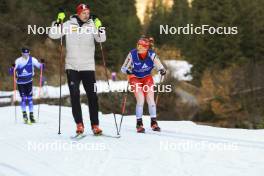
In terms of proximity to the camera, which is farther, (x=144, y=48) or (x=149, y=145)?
(x=144, y=48)

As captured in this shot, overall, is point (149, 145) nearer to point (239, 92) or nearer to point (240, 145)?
point (240, 145)

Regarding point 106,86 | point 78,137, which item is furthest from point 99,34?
point 106,86

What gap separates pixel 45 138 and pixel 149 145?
6.66 feet

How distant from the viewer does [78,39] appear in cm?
799

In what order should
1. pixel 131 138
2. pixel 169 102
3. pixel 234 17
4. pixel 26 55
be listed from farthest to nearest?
pixel 234 17 < pixel 169 102 < pixel 26 55 < pixel 131 138

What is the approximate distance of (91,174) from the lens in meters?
5.42

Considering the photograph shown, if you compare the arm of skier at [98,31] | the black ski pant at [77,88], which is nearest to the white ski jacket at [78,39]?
the arm of skier at [98,31]

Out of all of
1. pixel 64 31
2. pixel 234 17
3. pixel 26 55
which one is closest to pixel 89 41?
pixel 64 31

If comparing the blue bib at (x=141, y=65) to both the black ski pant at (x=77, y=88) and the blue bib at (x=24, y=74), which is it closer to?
the black ski pant at (x=77, y=88)

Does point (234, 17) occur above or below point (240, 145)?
above

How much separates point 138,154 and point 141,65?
9.63ft

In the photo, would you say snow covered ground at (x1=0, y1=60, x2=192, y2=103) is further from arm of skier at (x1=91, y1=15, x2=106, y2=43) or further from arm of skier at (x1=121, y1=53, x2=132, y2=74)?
arm of skier at (x1=91, y1=15, x2=106, y2=43)

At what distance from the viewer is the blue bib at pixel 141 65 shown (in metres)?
9.08

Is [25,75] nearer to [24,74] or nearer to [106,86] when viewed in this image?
[24,74]
